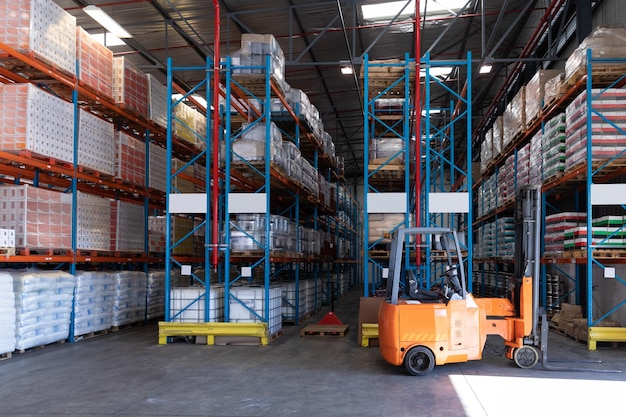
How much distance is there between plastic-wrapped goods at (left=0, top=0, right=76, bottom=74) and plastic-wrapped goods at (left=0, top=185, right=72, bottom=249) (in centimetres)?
215

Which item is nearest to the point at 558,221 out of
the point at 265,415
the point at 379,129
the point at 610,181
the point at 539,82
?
the point at 610,181

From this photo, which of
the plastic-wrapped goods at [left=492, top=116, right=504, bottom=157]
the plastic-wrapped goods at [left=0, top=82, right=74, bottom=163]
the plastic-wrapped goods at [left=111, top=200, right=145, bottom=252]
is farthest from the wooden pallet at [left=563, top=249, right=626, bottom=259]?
the plastic-wrapped goods at [left=0, top=82, right=74, bottom=163]

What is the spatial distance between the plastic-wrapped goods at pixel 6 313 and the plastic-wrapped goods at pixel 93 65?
388 centimetres

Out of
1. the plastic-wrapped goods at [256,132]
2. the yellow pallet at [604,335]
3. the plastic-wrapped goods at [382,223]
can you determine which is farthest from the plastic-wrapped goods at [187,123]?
the yellow pallet at [604,335]

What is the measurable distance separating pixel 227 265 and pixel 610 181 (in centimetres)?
806

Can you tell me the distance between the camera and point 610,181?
12.3 meters

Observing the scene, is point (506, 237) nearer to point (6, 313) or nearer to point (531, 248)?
point (531, 248)

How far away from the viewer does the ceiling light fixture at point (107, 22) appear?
13194mm

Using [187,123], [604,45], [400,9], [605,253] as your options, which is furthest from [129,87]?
[605,253]

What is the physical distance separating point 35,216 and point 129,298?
338 cm

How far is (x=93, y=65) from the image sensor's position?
11070mm

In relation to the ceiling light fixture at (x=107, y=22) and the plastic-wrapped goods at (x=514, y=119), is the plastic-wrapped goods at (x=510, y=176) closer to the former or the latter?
the plastic-wrapped goods at (x=514, y=119)

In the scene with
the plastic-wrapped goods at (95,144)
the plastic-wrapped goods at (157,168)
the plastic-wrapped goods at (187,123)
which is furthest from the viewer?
the plastic-wrapped goods at (187,123)

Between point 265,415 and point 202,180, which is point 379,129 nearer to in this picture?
point 202,180
